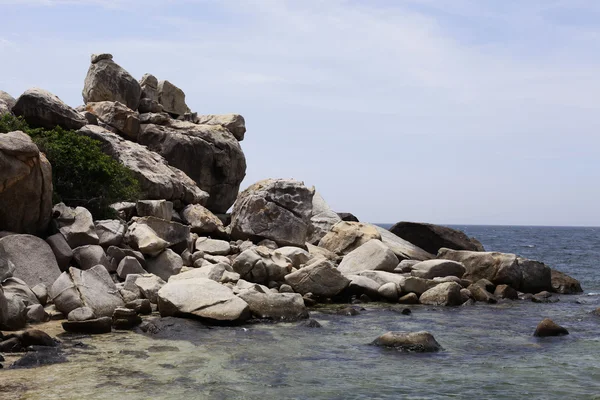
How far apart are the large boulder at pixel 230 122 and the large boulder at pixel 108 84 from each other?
524 cm

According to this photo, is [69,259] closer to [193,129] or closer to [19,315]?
[19,315]

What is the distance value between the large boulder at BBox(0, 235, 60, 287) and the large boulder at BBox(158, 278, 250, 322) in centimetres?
325

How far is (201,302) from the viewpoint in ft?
57.9

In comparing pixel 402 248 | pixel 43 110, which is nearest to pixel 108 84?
pixel 43 110

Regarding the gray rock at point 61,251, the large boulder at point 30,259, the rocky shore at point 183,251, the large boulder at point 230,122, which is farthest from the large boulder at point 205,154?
the large boulder at point 30,259

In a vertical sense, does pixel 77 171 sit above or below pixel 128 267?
above

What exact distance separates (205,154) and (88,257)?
20121 mm

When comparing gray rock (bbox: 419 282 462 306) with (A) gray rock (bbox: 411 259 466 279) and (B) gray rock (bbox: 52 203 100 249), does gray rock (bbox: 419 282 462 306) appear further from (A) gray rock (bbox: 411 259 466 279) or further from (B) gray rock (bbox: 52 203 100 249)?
(B) gray rock (bbox: 52 203 100 249)

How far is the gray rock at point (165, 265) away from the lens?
2175 centimetres

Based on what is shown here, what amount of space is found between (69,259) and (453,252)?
16.3m

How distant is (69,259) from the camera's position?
777 inches

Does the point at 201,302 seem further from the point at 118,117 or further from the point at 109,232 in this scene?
the point at 118,117

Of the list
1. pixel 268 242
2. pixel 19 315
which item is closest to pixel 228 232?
pixel 268 242

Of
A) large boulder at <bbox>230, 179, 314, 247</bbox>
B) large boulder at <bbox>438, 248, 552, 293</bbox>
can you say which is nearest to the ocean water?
large boulder at <bbox>438, 248, 552, 293</bbox>
